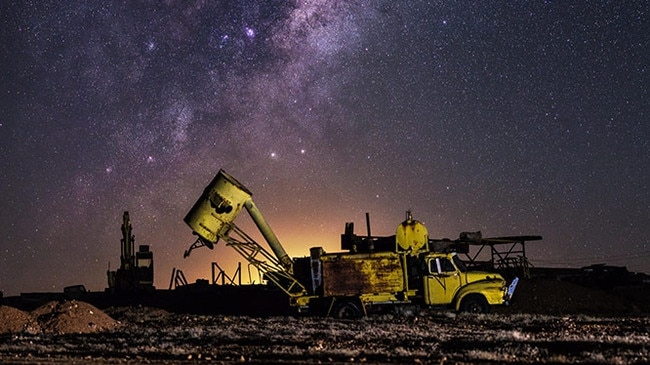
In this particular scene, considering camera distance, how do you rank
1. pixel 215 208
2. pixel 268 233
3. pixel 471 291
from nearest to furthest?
1. pixel 471 291
2. pixel 215 208
3. pixel 268 233

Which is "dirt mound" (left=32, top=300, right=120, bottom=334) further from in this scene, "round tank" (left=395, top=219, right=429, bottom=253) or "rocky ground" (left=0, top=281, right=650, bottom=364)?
"round tank" (left=395, top=219, right=429, bottom=253)

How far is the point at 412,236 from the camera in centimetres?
2566

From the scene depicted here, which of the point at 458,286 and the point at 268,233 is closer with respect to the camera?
the point at 458,286

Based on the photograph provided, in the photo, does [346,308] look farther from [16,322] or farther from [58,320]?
[16,322]

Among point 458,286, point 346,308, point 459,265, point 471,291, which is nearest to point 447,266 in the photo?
point 459,265

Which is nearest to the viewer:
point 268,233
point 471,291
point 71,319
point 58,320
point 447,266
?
point 58,320

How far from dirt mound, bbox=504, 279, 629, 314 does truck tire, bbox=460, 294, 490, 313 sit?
23.9ft

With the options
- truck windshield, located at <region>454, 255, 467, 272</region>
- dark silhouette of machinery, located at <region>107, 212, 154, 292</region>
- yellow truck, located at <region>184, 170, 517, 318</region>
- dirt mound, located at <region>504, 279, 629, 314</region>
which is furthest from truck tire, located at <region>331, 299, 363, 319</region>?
dark silhouette of machinery, located at <region>107, 212, 154, 292</region>

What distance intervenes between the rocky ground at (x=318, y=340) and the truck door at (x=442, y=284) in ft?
1.85

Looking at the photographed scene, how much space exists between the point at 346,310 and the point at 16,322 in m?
11.2

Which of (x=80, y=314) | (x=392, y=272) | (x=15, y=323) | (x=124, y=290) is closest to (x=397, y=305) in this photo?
(x=392, y=272)

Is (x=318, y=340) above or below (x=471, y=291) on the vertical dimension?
below

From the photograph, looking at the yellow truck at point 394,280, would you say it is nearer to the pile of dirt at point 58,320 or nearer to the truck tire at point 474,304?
the truck tire at point 474,304

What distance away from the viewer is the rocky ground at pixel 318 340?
1295 cm
